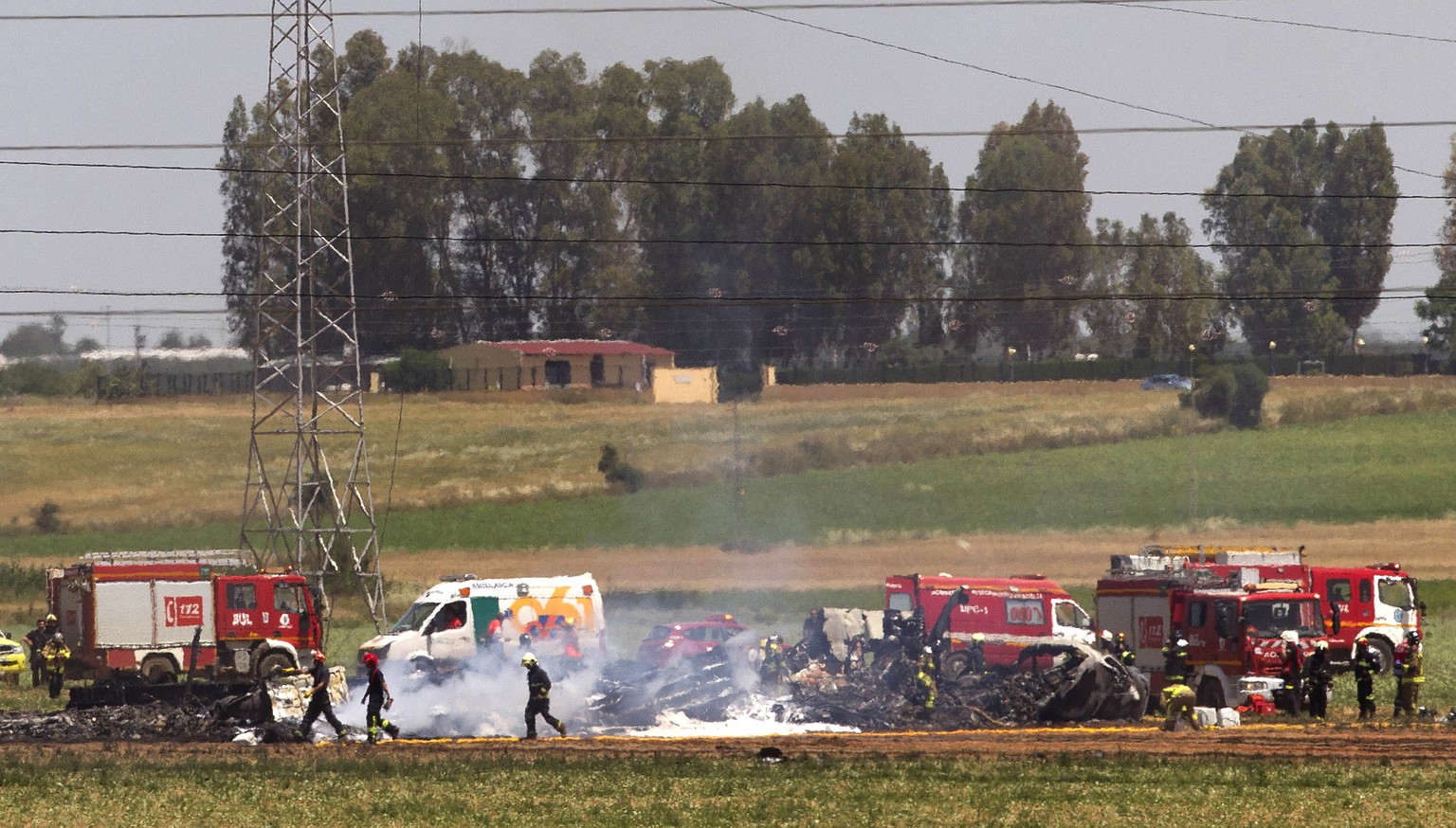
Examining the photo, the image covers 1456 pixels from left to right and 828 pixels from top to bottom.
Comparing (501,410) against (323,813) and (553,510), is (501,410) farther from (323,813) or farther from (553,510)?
(323,813)

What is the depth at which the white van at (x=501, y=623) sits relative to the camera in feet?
109

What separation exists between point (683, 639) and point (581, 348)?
167ft

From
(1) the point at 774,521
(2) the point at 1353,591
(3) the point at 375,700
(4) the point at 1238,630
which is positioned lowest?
(1) the point at 774,521

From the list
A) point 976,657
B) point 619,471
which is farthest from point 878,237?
point 976,657

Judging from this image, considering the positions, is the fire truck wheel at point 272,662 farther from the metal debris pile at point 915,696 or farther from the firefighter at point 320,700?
the firefighter at point 320,700

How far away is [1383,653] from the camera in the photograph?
35.3 m

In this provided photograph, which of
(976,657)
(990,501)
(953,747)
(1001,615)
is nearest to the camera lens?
(953,747)

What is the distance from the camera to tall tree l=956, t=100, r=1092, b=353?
106688 mm

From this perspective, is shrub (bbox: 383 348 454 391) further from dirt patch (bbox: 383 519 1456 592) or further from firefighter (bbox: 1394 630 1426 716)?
firefighter (bbox: 1394 630 1426 716)

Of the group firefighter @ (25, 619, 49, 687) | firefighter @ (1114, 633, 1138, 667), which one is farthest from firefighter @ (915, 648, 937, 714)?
firefighter @ (25, 619, 49, 687)

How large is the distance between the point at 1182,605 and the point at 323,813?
54.1 ft

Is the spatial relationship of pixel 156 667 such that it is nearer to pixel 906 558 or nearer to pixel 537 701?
pixel 537 701

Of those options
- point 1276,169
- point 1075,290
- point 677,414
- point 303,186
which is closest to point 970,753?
point 303,186

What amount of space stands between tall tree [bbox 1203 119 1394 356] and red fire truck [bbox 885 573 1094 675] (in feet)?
246
